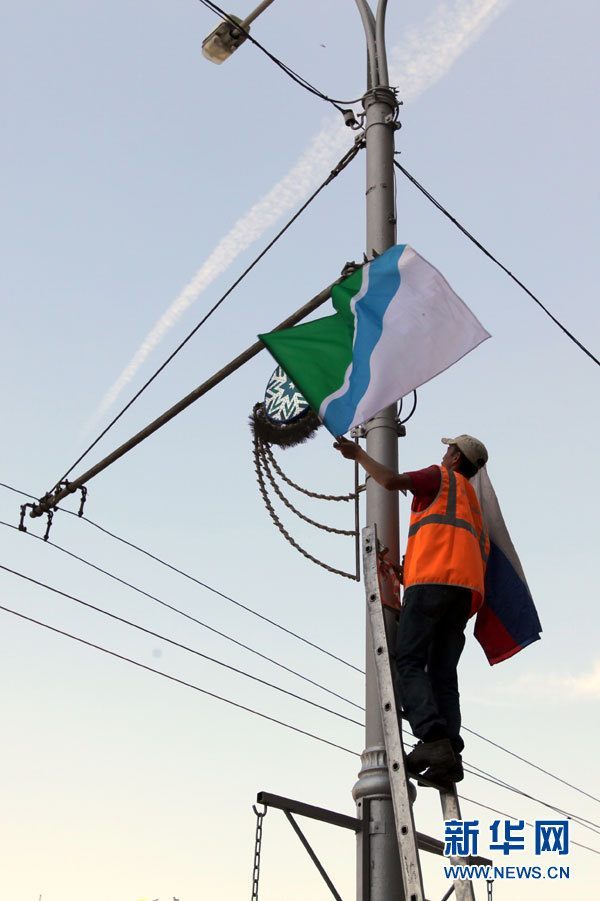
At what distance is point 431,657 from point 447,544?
53 cm

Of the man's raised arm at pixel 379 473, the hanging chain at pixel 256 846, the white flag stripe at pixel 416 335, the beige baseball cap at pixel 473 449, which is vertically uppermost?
the white flag stripe at pixel 416 335

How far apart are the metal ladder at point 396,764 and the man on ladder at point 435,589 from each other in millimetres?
70

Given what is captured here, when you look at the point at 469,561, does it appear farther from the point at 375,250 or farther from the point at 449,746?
the point at 375,250

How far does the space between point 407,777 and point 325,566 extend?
2178 millimetres

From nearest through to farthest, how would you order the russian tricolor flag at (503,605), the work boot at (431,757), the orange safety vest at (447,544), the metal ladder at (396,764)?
the metal ladder at (396,764), the work boot at (431,757), the orange safety vest at (447,544), the russian tricolor flag at (503,605)

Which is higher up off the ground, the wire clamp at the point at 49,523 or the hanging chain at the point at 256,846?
the wire clamp at the point at 49,523

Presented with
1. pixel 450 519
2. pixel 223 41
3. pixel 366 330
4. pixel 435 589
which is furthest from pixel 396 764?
pixel 223 41

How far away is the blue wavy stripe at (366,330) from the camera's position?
593cm

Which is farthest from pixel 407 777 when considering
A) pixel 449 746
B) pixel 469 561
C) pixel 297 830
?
pixel 469 561

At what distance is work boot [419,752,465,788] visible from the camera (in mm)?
4816

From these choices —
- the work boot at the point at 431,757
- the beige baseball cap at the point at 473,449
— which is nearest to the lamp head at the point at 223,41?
the beige baseball cap at the point at 473,449

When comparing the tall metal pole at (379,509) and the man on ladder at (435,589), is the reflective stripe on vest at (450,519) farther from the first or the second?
the tall metal pole at (379,509)

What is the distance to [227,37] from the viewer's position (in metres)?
8.78

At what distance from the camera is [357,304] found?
6.36 metres
